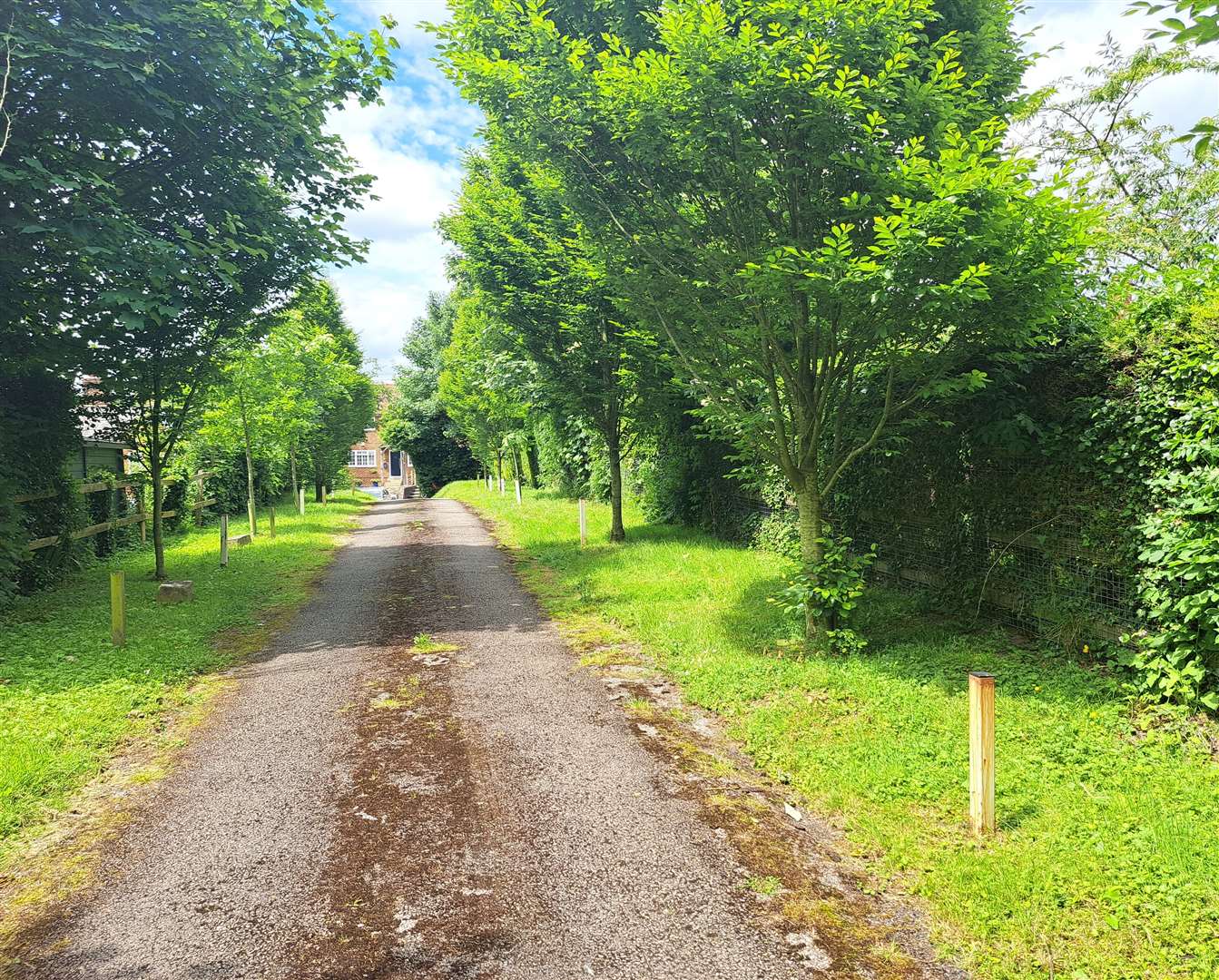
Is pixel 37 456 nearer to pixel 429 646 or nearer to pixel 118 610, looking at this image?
pixel 118 610

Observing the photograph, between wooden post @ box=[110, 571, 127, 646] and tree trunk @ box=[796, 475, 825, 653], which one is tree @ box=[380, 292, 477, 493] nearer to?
wooden post @ box=[110, 571, 127, 646]

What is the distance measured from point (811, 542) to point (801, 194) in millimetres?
3422

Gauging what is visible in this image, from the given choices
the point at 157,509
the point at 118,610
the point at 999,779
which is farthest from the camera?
the point at 157,509

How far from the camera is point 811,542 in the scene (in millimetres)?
7281

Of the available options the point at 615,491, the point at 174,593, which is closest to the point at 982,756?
the point at 174,593

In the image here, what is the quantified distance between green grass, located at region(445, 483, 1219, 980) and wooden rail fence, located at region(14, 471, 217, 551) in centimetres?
984

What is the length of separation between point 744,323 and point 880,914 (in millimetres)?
5507

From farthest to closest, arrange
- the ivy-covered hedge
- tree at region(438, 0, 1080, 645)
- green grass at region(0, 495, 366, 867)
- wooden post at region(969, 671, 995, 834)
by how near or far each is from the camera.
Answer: the ivy-covered hedge
tree at region(438, 0, 1080, 645)
green grass at region(0, 495, 366, 867)
wooden post at region(969, 671, 995, 834)

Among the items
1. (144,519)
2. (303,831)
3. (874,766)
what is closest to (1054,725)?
(874,766)

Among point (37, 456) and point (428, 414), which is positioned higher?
point (428, 414)

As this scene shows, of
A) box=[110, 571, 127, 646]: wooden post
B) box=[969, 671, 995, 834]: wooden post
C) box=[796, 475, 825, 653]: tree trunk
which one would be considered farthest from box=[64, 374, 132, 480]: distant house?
box=[969, 671, 995, 834]: wooden post

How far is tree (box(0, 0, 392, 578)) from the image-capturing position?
8.43 m

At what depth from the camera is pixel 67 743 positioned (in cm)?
545

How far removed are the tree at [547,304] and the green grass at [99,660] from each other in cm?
634
